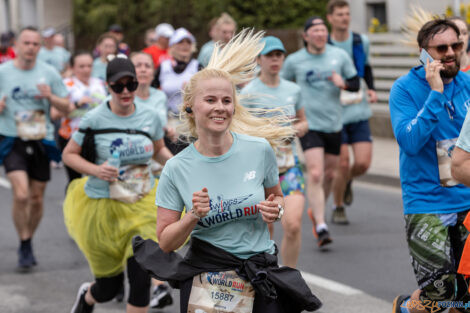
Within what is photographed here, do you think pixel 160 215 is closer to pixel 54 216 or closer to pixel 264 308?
pixel 264 308

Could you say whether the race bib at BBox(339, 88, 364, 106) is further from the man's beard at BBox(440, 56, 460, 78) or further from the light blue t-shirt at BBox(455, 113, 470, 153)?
the light blue t-shirt at BBox(455, 113, 470, 153)

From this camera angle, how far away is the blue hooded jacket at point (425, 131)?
16.5 feet

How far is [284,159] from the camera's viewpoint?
24.1 feet

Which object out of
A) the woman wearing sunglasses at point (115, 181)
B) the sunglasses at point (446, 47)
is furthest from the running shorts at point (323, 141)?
the sunglasses at point (446, 47)

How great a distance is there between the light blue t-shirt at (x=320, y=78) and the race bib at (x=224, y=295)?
15.6 feet

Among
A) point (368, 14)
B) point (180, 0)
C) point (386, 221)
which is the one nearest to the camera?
point (386, 221)

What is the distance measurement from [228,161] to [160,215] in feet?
1.38

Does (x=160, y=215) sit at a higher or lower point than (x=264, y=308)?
higher

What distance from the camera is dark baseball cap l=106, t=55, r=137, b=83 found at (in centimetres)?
620

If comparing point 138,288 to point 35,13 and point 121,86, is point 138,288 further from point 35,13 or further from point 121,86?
point 35,13

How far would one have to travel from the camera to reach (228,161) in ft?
14.6

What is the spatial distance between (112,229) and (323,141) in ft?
11.0

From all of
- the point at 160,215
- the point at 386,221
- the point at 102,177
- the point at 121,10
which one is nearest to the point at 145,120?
the point at 102,177

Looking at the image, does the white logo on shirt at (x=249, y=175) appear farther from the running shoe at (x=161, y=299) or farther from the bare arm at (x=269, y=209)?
the running shoe at (x=161, y=299)
